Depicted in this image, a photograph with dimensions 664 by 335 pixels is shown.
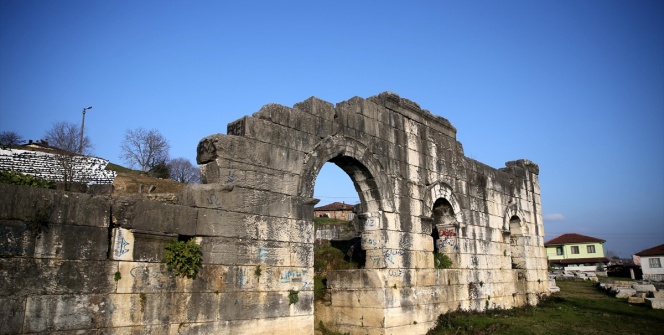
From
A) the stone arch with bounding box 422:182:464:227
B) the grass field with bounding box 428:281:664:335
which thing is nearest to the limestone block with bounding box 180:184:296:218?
the stone arch with bounding box 422:182:464:227

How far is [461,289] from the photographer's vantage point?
1263 cm

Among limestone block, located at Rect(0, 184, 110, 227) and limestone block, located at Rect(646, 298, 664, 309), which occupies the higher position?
limestone block, located at Rect(0, 184, 110, 227)

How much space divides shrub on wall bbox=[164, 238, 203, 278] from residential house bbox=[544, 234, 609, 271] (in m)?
54.3

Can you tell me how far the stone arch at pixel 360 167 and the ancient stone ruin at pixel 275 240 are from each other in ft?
0.12

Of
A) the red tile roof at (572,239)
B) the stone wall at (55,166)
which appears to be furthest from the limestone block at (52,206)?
the red tile roof at (572,239)

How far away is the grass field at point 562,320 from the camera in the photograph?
11.3 m

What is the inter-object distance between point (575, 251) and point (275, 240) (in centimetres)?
5748

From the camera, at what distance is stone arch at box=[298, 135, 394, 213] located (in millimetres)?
9398

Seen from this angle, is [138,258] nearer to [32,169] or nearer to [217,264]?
[217,264]

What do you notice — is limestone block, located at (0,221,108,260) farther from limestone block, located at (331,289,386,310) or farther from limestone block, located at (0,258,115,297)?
limestone block, located at (331,289,386,310)

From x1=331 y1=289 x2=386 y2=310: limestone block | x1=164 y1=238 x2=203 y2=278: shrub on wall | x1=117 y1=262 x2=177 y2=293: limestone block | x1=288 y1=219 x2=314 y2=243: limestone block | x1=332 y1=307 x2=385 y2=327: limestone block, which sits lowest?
x1=332 y1=307 x2=385 y2=327: limestone block

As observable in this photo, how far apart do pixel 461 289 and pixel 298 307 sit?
604 cm

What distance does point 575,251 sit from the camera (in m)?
56.4

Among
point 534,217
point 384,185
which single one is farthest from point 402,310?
point 534,217
